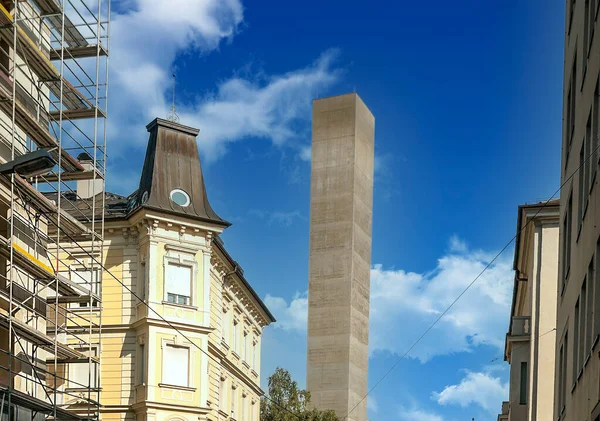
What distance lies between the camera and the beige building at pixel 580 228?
17656mm

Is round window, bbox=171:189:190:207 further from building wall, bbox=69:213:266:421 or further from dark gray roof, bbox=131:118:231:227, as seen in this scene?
building wall, bbox=69:213:266:421

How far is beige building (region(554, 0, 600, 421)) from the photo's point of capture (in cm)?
1766

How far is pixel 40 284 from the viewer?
24.7 meters

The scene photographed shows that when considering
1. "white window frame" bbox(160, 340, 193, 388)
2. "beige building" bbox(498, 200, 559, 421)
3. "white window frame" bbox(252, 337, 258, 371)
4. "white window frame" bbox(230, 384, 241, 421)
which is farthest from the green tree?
"beige building" bbox(498, 200, 559, 421)

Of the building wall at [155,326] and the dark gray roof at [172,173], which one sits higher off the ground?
the dark gray roof at [172,173]

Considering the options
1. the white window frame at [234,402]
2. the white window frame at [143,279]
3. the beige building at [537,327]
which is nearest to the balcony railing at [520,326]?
the beige building at [537,327]

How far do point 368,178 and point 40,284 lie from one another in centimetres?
5824

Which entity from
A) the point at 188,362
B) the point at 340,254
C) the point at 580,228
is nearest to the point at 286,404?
the point at 188,362

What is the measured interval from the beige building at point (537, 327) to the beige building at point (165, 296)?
485 inches

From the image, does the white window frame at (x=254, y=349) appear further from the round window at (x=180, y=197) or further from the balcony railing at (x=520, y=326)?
the balcony railing at (x=520, y=326)

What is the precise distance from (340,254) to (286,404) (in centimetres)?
2683

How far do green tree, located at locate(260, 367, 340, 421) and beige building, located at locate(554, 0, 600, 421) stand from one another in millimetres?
27186

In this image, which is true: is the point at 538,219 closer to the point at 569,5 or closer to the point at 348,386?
the point at 569,5

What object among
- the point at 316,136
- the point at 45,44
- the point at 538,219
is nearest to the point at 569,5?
the point at 538,219
